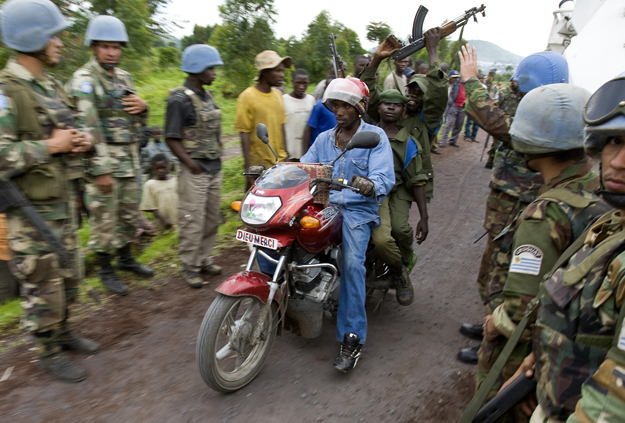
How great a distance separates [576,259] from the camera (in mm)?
1454

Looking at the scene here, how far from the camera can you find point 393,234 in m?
3.68

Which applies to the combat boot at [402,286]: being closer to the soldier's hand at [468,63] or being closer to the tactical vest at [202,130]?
the soldier's hand at [468,63]

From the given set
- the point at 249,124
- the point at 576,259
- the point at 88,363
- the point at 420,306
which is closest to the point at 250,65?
the point at 249,124

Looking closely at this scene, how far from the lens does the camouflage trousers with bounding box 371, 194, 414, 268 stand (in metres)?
3.49

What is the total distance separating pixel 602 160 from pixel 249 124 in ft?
13.5

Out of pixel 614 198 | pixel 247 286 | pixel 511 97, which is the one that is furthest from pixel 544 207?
pixel 511 97

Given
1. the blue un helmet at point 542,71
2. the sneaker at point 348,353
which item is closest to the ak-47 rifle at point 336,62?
the blue un helmet at point 542,71

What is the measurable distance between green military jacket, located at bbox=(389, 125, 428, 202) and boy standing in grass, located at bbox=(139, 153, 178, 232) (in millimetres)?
3263

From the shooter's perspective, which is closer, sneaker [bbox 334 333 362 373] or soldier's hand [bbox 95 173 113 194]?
sneaker [bbox 334 333 362 373]

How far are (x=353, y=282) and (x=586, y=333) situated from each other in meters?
2.05

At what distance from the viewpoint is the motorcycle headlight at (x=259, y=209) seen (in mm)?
2760

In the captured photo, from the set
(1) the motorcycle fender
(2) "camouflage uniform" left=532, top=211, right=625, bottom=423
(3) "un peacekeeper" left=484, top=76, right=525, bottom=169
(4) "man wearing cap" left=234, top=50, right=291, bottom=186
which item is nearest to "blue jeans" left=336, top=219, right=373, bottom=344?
(1) the motorcycle fender

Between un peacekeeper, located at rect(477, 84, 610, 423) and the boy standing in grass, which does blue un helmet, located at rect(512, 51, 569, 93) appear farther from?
the boy standing in grass

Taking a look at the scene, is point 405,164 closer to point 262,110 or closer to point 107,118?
point 262,110
